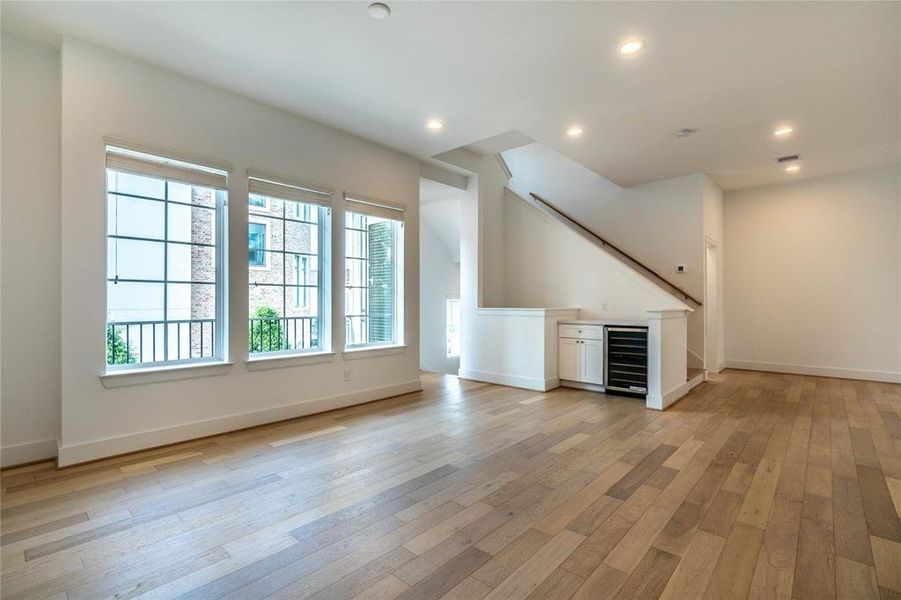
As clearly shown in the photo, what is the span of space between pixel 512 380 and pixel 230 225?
3821mm

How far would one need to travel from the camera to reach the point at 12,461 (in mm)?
2922

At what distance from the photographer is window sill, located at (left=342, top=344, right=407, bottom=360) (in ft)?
A: 15.1

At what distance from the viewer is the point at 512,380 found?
18.5ft

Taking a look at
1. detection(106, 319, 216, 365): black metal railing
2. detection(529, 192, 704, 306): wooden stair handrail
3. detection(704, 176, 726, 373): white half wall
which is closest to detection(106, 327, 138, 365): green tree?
detection(106, 319, 216, 365): black metal railing

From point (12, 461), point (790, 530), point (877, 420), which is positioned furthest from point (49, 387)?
point (877, 420)

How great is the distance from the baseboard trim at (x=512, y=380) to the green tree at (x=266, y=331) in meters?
2.79

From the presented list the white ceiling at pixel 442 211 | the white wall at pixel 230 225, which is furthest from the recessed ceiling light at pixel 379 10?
the white ceiling at pixel 442 211

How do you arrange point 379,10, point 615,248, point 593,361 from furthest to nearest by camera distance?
point 615,248, point 593,361, point 379,10

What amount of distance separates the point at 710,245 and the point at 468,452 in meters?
5.60

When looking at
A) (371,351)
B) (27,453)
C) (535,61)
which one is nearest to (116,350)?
(27,453)

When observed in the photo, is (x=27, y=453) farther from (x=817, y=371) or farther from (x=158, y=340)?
(x=817, y=371)

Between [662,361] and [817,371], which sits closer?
[662,361]

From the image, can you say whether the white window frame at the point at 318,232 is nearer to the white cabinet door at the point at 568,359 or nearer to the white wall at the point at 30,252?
the white wall at the point at 30,252

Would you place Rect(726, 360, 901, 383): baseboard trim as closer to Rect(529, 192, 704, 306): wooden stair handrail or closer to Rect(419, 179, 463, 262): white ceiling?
Rect(529, 192, 704, 306): wooden stair handrail
